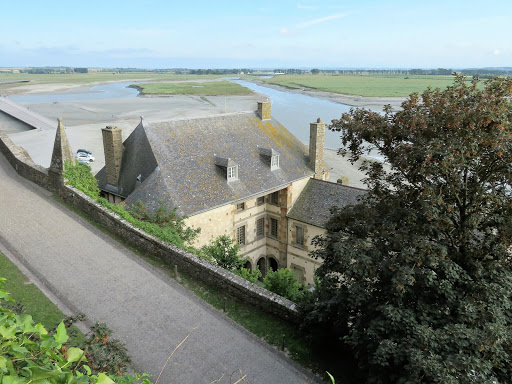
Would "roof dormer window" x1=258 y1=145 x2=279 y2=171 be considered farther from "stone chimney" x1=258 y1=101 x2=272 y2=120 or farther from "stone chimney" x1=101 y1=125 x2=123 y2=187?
"stone chimney" x1=101 y1=125 x2=123 y2=187

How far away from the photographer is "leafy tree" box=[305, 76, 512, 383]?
7297 millimetres

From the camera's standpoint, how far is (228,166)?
21.7 meters

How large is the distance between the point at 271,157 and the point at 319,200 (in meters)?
3.85

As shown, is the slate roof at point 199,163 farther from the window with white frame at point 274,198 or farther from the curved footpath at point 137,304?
the curved footpath at point 137,304

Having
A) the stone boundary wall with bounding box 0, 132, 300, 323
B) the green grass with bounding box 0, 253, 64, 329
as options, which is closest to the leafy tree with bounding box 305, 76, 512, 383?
the stone boundary wall with bounding box 0, 132, 300, 323

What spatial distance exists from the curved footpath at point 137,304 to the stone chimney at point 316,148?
46.9 feet

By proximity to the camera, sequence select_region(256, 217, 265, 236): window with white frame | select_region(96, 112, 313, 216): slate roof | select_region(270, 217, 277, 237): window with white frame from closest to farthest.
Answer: select_region(96, 112, 313, 216): slate roof, select_region(256, 217, 265, 236): window with white frame, select_region(270, 217, 277, 237): window with white frame

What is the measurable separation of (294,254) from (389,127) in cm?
1633

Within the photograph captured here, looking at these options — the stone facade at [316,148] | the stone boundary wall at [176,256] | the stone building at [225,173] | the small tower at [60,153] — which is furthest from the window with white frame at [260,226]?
the small tower at [60,153]

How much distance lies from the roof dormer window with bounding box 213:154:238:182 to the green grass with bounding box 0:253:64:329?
1137 centimetres

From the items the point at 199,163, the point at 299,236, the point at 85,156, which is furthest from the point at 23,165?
the point at 85,156

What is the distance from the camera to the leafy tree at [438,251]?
7.30m

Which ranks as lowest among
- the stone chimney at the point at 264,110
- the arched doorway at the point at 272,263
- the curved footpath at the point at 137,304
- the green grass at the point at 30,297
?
the arched doorway at the point at 272,263

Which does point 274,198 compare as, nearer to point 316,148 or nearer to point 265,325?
point 316,148
